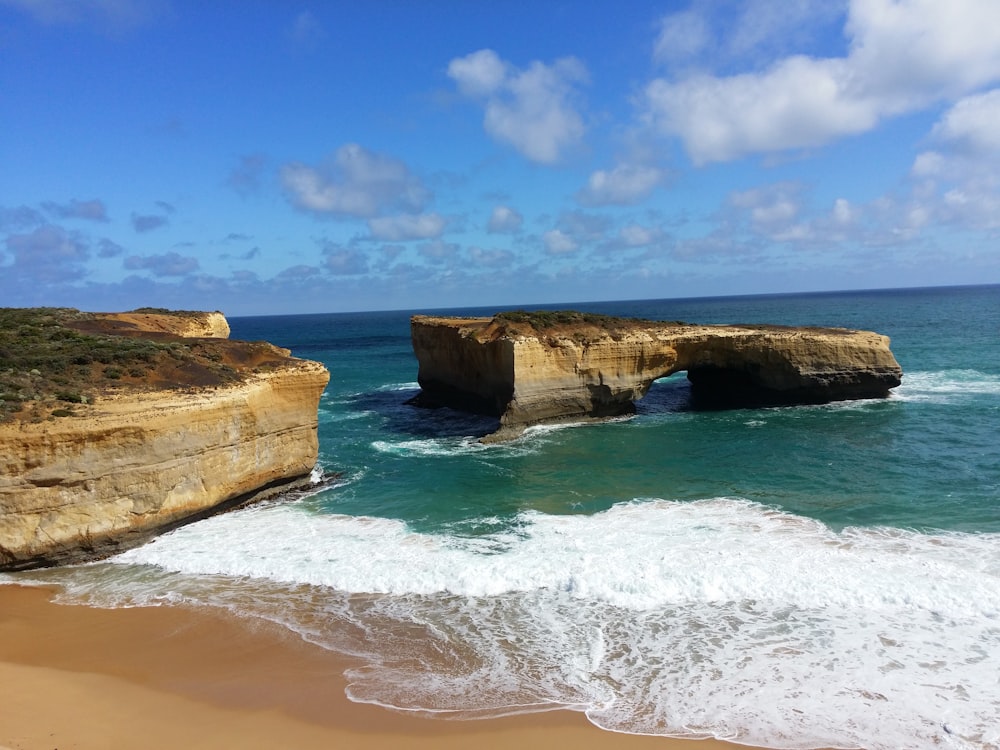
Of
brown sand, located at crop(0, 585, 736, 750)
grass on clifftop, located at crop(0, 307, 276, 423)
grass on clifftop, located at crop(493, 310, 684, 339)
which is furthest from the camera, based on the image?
grass on clifftop, located at crop(493, 310, 684, 339)

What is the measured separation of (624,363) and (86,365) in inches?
729

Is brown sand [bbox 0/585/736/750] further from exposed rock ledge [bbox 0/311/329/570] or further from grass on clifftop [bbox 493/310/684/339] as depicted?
grass on clifftop [bbox 493/310/684/339]

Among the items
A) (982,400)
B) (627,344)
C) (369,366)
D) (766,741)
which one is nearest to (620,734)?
(766,741)

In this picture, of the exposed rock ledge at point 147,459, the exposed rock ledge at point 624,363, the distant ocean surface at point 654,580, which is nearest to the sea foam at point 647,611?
the distant ocean surface at point 654,580

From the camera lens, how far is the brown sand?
749 centimetres

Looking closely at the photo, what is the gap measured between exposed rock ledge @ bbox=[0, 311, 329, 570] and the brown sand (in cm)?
204

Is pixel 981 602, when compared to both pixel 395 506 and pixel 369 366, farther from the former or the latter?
pixel 369 366

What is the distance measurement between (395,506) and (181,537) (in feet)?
16.0

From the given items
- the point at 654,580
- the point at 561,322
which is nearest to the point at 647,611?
the point at 654,580

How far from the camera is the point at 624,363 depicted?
25.8 meters

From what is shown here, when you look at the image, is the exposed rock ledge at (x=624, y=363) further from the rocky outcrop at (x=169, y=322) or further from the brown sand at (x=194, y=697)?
the brown sand at (x=194, y=697)

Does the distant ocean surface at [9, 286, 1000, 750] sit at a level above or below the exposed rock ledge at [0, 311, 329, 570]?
below

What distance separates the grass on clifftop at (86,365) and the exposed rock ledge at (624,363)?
943cm

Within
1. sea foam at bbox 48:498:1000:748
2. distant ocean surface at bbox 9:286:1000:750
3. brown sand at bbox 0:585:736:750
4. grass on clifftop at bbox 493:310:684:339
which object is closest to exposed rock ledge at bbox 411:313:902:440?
grass on clifftop at bbox 493:310:684:339
